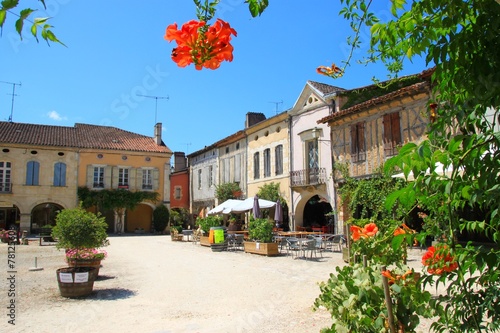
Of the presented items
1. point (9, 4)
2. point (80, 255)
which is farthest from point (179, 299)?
point (9, 4)

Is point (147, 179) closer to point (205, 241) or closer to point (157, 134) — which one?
point (157, 134)

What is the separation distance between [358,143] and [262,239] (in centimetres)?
506

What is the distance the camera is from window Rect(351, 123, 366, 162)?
559 inches

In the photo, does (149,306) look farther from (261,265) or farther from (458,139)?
(458,139)

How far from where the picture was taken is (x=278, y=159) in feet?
64.2

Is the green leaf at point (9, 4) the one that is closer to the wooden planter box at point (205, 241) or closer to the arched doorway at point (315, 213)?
the wooden planter box at point (205, 241)

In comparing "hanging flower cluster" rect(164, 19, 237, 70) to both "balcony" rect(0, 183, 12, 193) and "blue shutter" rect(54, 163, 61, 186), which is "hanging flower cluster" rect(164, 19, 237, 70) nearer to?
"balcony" rect(0, 183, 12, 193)

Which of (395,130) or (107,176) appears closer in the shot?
(395,130)

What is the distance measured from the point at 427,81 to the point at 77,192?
23.2 metres

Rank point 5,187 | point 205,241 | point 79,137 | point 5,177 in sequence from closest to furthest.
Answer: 1. point 205,241
2. point 5,187
3. point 5,177
4. point 79,137

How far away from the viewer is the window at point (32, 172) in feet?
84.9

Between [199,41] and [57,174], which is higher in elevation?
[57,174]

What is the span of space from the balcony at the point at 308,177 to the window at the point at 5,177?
61.5 feet

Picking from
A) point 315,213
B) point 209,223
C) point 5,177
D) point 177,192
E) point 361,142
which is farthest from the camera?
point 177,192
